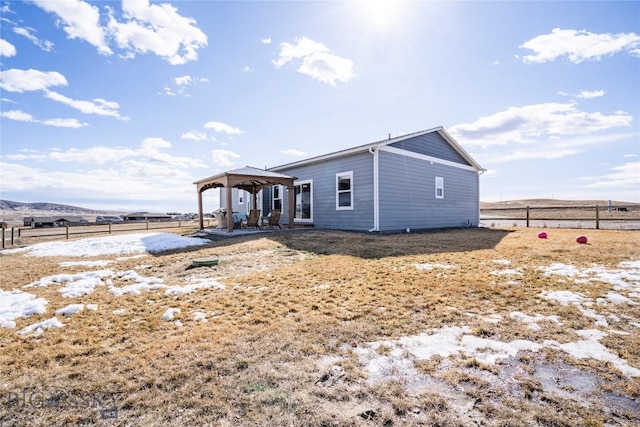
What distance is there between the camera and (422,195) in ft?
41.6

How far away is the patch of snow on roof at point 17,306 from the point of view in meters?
3.16

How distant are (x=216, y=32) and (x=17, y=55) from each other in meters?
5.80

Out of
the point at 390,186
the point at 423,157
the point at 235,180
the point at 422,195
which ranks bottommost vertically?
the point at 422,195

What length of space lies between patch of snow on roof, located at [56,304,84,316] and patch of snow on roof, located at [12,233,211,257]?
472 centimetres

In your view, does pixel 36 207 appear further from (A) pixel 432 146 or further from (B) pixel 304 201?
(A) pixel 432 146

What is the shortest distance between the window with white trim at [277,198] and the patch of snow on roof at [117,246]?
239 inches

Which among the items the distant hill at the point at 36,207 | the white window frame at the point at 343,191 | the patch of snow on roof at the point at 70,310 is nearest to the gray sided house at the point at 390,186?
the white window frame at the point at 343,191

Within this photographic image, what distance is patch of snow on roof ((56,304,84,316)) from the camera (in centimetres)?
334

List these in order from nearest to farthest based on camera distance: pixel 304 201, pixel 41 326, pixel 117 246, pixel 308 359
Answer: pixel 308 359
pixel 41 326
pixel 117 246
pixel 304 201

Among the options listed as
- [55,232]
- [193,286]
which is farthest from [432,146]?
[55,232]

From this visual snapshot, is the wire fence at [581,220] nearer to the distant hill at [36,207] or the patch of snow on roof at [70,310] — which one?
the patch of snow on roof at [70,310]

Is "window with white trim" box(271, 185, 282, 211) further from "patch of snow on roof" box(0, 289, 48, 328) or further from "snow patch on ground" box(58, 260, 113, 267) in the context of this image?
"patch of snow on roof" box(0, 289, 48, 328)

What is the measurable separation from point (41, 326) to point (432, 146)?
44.1 ft

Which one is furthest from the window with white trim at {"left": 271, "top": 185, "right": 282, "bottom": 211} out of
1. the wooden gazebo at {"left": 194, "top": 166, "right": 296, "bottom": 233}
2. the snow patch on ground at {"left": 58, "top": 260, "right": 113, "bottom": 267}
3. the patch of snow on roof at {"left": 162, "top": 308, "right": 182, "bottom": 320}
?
the patch of snow on roof at {"left": 162, "top": 308, "right": 182, "bottom": 320}
